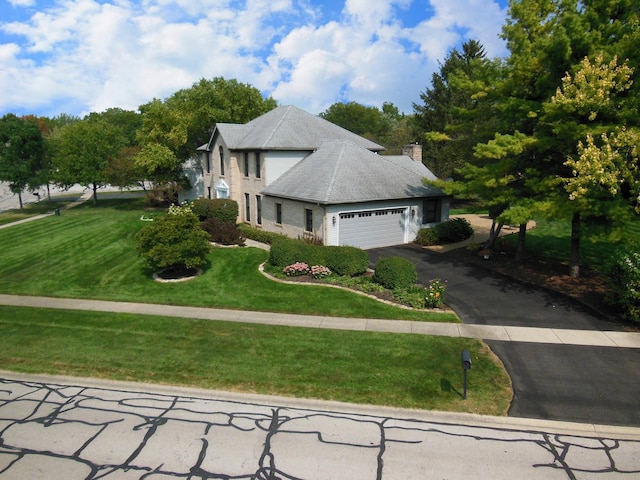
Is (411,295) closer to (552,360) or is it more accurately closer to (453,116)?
(552,360)

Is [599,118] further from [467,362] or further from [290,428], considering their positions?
[290,428]

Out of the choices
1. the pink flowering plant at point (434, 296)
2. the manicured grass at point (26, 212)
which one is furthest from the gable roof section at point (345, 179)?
the manicured grass at point (26, 212)

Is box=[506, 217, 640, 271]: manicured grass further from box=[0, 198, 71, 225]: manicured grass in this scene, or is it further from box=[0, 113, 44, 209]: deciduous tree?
Answer: box=[0, 113, 44, 209]: deciduous tree

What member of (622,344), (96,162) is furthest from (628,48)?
(96,162)

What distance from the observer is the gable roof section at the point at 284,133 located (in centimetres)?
2920

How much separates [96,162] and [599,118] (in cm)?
4304

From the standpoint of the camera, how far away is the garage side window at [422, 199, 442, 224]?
2695cm

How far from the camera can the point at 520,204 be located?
1709cm

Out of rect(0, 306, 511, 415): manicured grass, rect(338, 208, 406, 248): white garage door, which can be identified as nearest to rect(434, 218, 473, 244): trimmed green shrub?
rect(338, 208, 406, 248): white garage door

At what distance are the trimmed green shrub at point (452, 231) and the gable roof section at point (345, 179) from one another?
75.9 inches

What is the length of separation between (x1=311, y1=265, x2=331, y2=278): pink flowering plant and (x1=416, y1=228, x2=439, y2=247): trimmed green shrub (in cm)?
786

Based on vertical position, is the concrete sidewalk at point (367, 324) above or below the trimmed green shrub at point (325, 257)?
below

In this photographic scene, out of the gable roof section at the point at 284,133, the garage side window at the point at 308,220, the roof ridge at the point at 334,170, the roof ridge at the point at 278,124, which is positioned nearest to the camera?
the roof ridge at the point at 334,170

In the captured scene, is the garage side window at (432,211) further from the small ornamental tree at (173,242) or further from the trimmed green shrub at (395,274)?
the small ornamental tree at (173,242)
